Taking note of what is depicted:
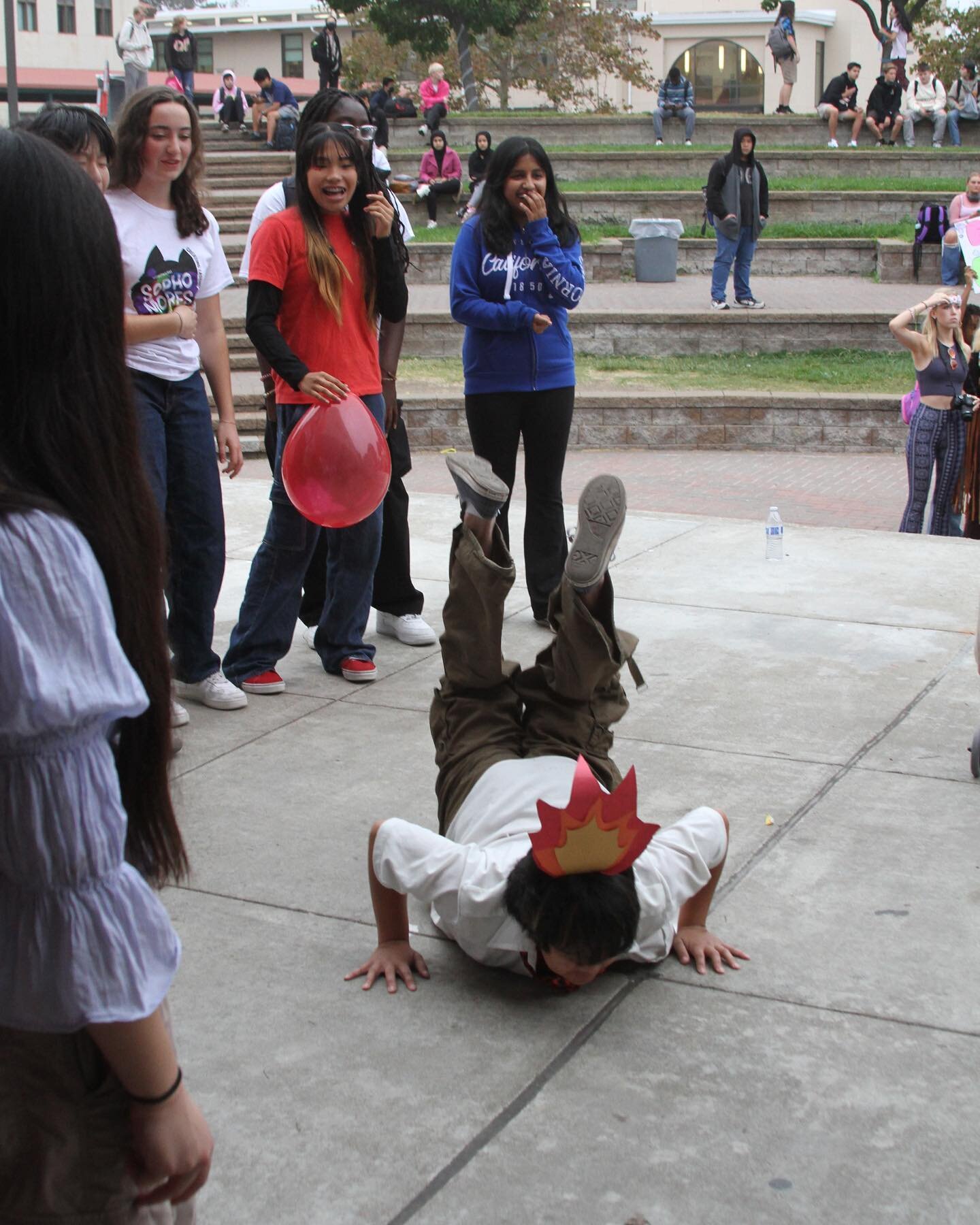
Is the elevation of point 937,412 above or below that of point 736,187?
below

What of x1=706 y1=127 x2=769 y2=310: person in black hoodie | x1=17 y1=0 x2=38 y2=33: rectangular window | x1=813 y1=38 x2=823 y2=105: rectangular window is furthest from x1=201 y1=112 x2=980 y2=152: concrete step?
x1=17 y1=0 x2=38 y2=33: rectangular window

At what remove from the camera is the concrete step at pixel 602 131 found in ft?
90.0

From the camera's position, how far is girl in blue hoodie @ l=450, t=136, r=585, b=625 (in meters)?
5.55

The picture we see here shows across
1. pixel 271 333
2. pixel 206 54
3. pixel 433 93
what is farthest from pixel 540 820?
pixel 206 54

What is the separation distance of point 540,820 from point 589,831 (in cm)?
10

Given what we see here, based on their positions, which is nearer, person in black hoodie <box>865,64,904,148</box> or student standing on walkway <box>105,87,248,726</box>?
student standing on walkway <box>105,87,248,726</box>

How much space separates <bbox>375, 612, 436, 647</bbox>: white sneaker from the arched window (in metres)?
51.7

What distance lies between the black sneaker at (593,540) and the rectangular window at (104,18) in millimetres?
59017

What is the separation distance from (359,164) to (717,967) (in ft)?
10.3

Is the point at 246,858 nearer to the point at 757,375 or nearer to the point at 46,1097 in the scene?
the point at 46,1097

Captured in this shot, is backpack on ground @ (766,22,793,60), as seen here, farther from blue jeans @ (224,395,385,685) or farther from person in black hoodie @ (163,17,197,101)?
blue jeans @ (224,395,385,685)

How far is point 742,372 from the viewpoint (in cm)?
1440

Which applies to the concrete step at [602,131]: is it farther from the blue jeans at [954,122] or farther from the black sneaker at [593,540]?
the black sneaker at [593,540]

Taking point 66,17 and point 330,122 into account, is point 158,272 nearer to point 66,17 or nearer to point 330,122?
point 330,122
